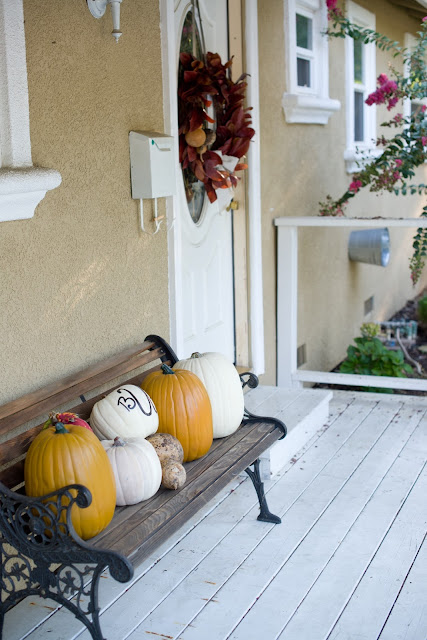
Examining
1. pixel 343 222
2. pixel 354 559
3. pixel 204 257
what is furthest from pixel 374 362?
pixel 354 559

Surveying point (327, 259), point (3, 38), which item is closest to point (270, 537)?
point (3, 38)

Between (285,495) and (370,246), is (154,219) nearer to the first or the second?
(285,495)

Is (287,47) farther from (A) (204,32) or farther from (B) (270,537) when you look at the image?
(B) (270,537)

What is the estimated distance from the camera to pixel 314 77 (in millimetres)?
6055

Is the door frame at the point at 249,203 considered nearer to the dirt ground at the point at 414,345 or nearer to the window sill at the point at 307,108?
the window sill at the point at 307,108

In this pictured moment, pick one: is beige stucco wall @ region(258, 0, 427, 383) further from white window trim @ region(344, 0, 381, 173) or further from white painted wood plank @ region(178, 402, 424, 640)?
white painted wood plank @ region(178, 402, 424, 640)

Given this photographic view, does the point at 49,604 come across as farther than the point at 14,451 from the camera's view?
Yes

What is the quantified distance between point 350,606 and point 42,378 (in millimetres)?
1449

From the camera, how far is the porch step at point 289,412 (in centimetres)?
421

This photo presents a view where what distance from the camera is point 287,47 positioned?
17.8 feet

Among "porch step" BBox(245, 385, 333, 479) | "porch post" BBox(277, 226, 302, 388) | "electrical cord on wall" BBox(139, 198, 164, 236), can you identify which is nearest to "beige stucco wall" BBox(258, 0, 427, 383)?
"porch post" BBox(277, 226, 302, 388)

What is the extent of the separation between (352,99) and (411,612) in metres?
5.07

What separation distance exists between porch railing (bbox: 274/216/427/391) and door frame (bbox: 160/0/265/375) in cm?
31

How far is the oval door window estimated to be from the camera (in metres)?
4.37
